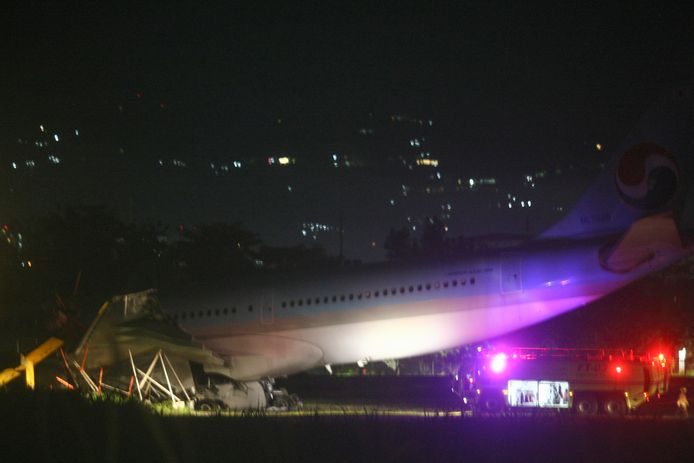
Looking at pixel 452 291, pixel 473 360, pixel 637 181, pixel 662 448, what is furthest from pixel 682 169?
pixel 662 448

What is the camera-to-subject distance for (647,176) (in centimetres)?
2158

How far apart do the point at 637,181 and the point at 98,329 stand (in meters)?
13.2

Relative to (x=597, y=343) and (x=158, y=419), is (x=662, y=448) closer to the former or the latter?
(x=158, y=419)

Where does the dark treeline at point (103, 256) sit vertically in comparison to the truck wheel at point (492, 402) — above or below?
above

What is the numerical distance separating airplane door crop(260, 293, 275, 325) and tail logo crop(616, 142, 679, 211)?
9.15 meters

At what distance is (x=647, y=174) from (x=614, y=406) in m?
5.89

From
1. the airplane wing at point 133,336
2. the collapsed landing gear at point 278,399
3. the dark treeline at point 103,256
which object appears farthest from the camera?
the dark treeline at point 103,256

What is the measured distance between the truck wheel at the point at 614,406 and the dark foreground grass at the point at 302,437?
9.41 m

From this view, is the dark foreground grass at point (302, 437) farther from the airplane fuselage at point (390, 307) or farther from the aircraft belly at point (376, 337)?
the aircraft belly at point (376, 337)

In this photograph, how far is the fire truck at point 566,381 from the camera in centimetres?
2273

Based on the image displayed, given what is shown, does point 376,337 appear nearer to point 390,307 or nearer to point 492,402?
point 390,307

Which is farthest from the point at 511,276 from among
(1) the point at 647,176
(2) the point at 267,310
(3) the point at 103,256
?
(3) the point at 103,256

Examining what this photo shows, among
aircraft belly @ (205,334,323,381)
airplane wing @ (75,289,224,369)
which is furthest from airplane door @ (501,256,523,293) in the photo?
airplane wing @ (75,289,224,369)

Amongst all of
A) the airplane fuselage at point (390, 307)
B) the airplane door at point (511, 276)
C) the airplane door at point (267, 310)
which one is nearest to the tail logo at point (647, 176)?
the airplane fuselage at point (390, 307)
